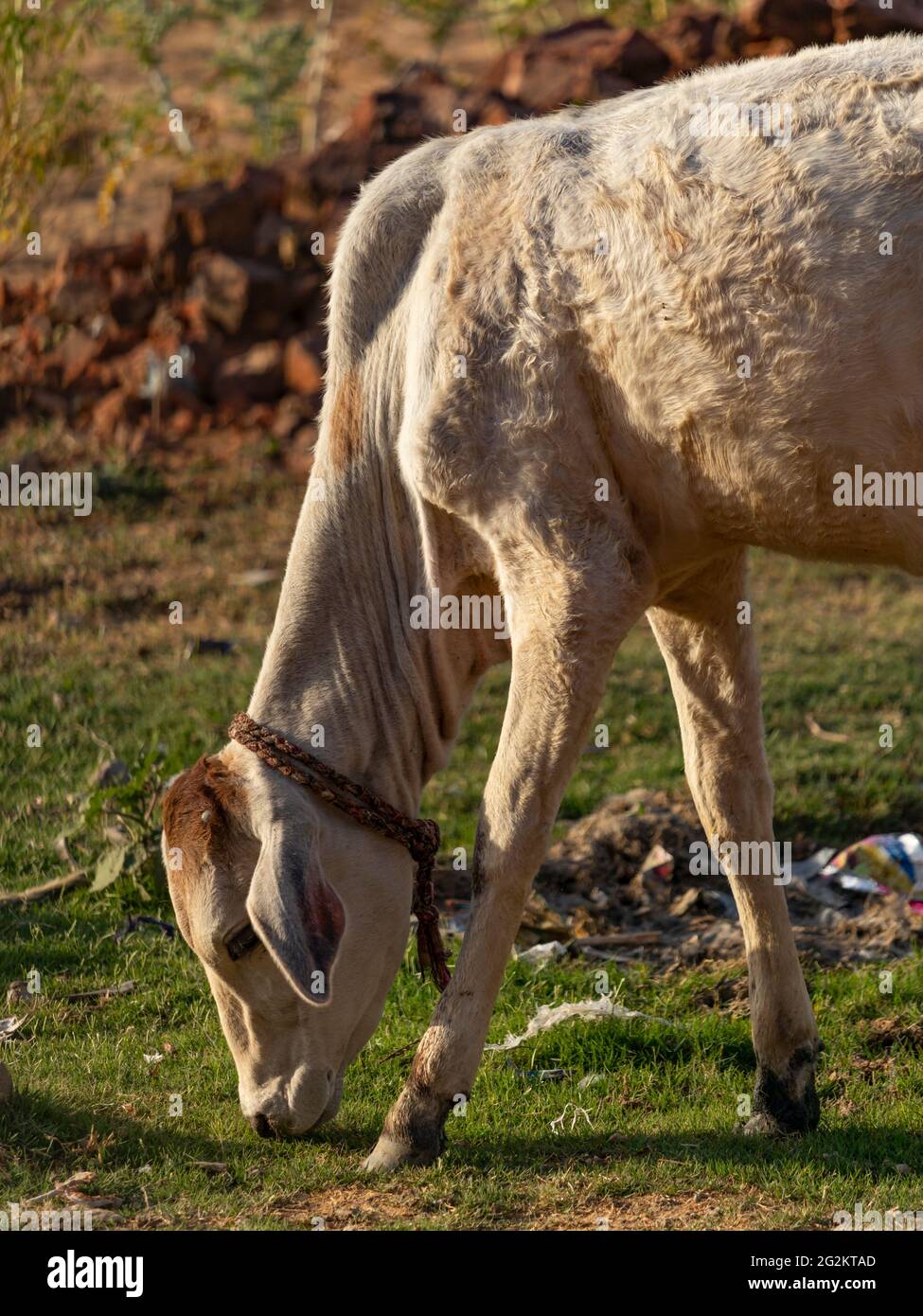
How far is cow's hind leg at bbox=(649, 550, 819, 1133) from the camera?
5.18 metres

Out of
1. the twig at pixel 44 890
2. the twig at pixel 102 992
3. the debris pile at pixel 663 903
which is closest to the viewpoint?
the twig at pixel 102 992

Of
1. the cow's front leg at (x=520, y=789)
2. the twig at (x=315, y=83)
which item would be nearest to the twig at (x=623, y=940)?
the cow's front leg at (x=520, y=789)

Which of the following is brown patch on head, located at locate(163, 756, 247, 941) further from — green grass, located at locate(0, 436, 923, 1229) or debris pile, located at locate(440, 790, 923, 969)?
debris pile, located at locate(440, 790, 923, 969)

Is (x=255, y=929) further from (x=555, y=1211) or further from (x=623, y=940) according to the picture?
(x=623, y=940)

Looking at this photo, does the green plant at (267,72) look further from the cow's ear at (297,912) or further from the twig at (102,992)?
the cow's ear at (297,912)

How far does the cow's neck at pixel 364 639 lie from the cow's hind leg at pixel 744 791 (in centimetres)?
76

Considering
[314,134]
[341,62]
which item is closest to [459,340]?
[314,134]

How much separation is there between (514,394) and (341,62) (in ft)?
45.4

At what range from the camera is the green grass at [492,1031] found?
469 centimetres

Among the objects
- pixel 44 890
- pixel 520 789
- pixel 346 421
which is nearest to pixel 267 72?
pixel 44 890

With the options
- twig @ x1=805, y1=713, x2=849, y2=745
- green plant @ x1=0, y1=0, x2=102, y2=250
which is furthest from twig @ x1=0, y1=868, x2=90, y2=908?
green plant @ x1=0, y1=0, x2=102, y2=250

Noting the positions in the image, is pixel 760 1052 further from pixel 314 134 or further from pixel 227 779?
pixel 314 134

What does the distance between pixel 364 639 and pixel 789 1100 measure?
185 centimetres

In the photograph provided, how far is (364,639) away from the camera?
505cm
